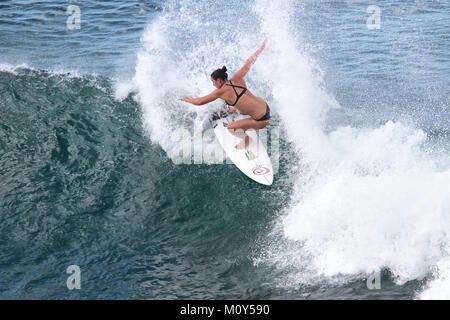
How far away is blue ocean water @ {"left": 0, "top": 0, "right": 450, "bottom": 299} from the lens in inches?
290

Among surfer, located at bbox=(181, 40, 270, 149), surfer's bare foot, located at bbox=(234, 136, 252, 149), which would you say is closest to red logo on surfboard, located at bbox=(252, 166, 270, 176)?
surfer's bare foot, located at bbox=(234, 136, 252, 149)

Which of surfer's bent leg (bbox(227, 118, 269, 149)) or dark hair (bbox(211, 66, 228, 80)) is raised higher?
dark hair (bbox(211, 66, 228, 80))

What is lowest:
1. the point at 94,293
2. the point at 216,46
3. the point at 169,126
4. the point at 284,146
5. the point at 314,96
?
the point at 94,293

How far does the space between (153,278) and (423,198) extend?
14.0 feet

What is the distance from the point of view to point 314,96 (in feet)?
38.4

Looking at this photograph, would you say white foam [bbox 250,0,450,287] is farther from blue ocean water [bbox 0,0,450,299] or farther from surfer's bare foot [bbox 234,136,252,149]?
surfer's bare foot [bbox 234,136,252,149]

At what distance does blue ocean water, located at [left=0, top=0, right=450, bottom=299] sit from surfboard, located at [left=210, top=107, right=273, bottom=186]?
290 millimetres

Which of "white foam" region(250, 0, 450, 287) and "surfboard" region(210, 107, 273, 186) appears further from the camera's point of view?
"surfboard" region(210, 107, 273, 186)

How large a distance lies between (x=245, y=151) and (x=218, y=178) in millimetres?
702

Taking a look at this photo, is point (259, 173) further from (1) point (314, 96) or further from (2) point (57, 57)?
(2) point (57, 57)

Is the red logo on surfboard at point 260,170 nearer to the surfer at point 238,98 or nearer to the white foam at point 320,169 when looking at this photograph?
the white foam at point 320,169
